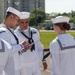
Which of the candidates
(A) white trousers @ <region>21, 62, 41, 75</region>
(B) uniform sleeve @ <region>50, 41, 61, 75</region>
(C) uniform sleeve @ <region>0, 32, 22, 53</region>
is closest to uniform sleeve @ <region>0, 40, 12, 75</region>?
(C) uniform sleeve @ <region>0, 32, 22, 53</region>

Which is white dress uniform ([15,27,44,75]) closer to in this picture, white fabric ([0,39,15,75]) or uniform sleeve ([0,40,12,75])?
white fabric ([0,39,15,75])

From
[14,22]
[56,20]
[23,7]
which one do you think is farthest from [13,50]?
[23,7]

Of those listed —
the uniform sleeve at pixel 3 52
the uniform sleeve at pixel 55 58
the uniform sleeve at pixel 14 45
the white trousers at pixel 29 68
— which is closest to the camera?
the uniform sleeve at pixel 3 52

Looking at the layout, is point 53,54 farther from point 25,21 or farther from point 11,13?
point 25,21

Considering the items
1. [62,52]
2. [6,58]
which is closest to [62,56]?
[62,52]

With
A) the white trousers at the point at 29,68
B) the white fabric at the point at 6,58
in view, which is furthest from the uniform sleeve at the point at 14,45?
the white trousers at the point at 29,68

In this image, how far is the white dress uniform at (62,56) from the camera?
6.33m

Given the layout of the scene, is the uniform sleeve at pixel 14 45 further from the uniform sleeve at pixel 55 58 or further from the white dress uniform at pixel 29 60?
Result: the white dress uniform at pixel 29 60

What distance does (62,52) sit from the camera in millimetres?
6355

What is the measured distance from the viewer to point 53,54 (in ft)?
20.7

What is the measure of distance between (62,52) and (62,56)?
7cm

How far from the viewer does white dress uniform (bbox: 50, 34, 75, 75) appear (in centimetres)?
633

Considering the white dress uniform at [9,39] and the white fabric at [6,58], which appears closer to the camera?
the white fabric at [6,58]

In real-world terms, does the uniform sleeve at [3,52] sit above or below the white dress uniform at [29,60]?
above
